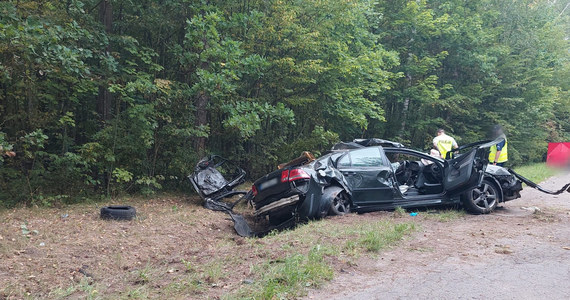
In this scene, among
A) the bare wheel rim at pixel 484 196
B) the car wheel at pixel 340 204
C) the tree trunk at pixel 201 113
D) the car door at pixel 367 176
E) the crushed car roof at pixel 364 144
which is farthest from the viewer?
the tree trunk at pixel 201 113

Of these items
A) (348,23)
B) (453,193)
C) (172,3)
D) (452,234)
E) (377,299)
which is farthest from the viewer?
(348,23)

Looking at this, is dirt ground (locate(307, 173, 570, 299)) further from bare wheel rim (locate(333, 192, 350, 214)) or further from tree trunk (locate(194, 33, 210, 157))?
tree trunk (locate(194, 33, 210, 157))

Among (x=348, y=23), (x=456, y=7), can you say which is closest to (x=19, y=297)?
(x=348, y=23)

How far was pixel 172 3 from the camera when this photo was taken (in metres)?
11.1

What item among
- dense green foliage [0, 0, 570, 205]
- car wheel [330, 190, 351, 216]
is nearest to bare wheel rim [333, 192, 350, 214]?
car wheel [330, 190, 351, 216]

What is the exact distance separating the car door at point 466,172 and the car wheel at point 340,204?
2.10 meters

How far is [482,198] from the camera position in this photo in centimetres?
831

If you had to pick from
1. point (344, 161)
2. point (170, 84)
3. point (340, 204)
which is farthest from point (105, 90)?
point (340, 204)

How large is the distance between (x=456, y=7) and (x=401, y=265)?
20.1m

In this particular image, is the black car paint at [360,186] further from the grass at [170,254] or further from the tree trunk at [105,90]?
the tree trunk at [105,90]

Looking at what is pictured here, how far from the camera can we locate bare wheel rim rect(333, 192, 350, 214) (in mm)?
7867

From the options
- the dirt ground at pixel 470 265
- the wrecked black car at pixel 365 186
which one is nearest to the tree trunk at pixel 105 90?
the wrecked black car at pixel 365 186

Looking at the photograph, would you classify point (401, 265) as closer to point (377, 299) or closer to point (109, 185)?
point (377, 299)

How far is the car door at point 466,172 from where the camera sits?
316 inches
